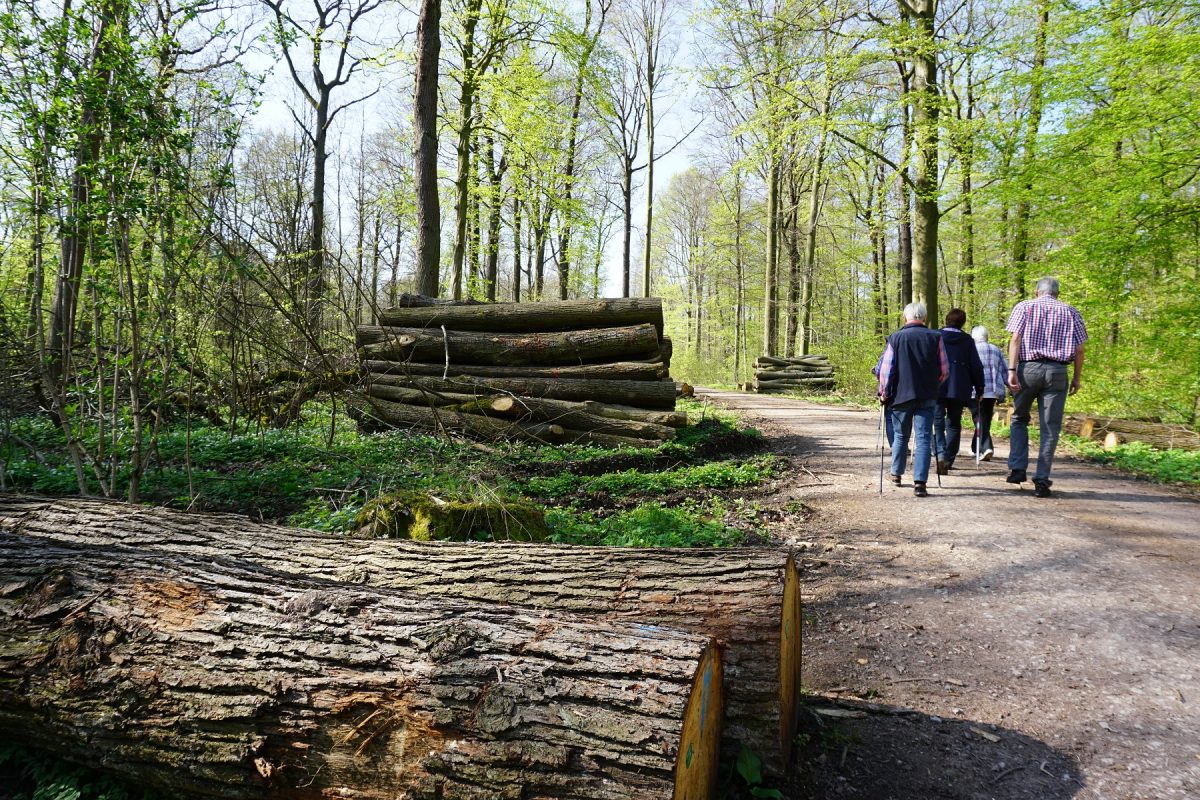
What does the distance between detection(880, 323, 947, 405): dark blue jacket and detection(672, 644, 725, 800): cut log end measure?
5.33 meters

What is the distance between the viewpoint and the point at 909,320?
23.6 ft

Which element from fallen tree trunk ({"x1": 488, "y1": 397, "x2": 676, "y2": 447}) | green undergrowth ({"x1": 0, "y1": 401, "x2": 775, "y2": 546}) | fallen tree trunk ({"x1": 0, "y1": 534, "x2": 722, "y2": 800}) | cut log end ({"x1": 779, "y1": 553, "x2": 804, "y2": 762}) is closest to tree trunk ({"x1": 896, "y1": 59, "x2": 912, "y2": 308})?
fallen tree trunk ({"x1": 488, "y1": 397, "x2": 676, "y2": 447})

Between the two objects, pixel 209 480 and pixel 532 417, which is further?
pixel 532 417

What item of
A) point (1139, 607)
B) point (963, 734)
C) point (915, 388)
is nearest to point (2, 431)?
point (963, 734)

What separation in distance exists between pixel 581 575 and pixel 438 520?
1890mm

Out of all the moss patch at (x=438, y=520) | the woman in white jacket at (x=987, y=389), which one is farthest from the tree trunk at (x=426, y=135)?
the woman in white jacket at (x=987, y=389)

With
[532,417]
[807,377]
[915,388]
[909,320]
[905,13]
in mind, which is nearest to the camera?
[915,388]

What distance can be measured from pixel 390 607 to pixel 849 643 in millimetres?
2712

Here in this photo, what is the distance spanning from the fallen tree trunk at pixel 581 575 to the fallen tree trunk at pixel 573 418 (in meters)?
5.81

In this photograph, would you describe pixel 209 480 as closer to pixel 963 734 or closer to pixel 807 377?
pixel 963 734

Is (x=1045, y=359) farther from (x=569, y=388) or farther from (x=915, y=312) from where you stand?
(x=569, y=388)

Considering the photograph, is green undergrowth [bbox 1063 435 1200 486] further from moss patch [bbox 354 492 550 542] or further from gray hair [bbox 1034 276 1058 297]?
moss patch [bbox 354 492 550 542]

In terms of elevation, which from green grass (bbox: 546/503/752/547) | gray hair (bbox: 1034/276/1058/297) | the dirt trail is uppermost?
gray hair (bbox: 1034/276/1058/297)

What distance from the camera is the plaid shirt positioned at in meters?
6.42
